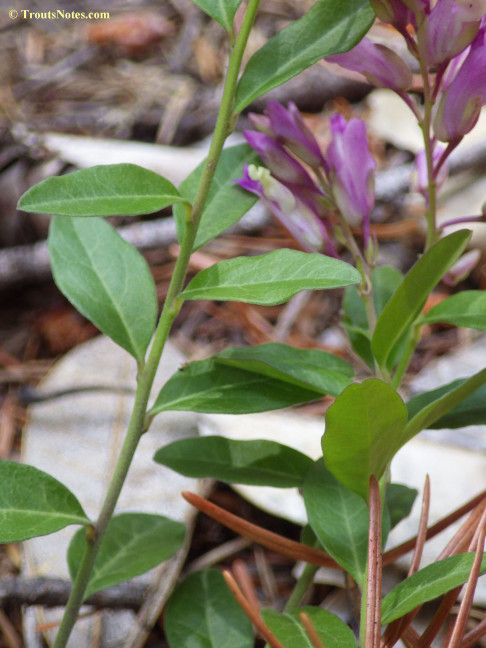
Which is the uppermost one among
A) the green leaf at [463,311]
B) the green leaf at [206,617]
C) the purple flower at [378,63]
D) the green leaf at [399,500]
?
the purple flower at [378,63]

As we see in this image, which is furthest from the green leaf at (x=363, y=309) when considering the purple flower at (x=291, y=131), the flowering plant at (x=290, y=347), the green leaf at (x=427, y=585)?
the green leaf at (x=427, y=585)

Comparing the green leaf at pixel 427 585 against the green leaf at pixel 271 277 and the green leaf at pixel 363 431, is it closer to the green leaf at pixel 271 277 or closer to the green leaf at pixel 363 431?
the green leaf at pixel 363 431

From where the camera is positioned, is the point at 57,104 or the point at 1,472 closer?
the point at 1,472

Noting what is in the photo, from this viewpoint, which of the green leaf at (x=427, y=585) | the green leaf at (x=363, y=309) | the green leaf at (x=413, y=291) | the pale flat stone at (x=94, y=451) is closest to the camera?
the green leaf at (x=427, y=585)

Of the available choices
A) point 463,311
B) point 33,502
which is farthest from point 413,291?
point 33,502

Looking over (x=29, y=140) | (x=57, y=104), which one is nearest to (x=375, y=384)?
(x=29, y=140)

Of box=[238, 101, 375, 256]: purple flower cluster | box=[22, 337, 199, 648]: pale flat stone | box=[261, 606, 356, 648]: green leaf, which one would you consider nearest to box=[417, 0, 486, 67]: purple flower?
box=[238, 101, 375, 256]: purple flower cluster

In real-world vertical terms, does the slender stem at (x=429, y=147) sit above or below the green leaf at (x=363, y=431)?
above

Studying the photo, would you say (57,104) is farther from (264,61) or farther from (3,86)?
(264,61)

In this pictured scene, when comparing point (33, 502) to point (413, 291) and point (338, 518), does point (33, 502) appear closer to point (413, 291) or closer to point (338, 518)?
point (338, 518)
